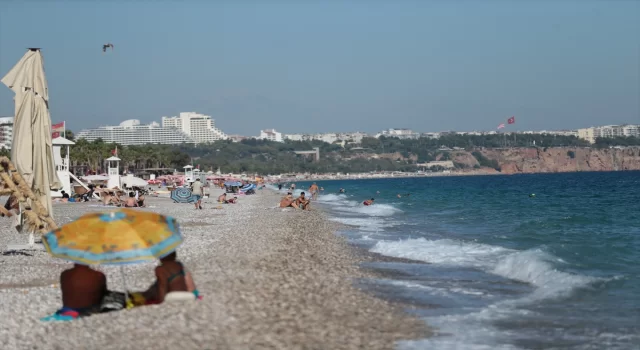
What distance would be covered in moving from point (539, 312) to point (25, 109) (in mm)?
10221

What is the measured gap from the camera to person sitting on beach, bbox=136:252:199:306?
9.15 m

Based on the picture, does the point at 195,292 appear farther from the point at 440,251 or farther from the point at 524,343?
the point at 440,251

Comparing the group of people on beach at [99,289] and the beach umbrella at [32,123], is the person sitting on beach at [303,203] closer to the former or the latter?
the beach umbrella at [32,123]

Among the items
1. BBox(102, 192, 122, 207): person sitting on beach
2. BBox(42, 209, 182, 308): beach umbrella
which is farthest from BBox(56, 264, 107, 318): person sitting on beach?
BBox(102, 192, 122, 207): person sitting on beach

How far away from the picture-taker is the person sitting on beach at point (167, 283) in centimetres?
915

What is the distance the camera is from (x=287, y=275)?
1255 cm

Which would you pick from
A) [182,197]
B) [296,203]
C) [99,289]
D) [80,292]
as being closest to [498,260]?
[99,289]

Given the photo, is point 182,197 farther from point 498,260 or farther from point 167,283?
point 167,283

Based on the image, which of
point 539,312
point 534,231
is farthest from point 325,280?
point 534,231

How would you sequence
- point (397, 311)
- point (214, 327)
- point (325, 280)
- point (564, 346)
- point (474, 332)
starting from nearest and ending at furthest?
point (214, 327) → point (564, 346) → point (474, 332) → point (397, 311) → point (325, 280)

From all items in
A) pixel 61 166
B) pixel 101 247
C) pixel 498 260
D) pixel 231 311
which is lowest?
pixel 498 260

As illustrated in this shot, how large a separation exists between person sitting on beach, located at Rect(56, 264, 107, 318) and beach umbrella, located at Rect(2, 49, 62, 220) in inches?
245

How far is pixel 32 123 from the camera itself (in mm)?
14727

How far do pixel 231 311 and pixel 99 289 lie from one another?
1.65 meters
